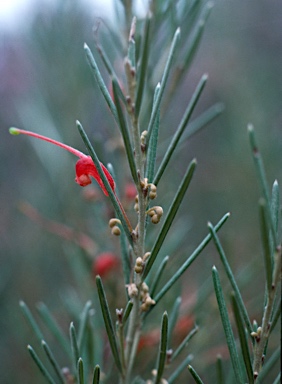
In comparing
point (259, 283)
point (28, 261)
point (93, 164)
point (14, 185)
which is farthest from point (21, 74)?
point (93, 164)

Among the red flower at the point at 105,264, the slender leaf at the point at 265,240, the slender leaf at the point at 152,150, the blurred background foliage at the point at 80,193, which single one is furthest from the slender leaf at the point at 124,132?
the red flower at the point at 105,264

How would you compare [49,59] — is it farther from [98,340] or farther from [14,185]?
[14,185]

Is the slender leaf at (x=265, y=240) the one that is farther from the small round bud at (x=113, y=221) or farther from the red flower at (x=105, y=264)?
the red flower at (x=105, y=264)

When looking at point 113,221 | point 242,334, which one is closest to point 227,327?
point 242,334

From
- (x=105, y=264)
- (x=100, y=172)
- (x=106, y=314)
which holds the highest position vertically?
(x=100, y=172)

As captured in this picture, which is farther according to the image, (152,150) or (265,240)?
(152,150)

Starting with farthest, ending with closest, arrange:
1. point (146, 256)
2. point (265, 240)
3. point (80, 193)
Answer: point (80, 193), point (146, 256), point (265, 240)

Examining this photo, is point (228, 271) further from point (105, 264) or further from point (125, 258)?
point (105, 264)
